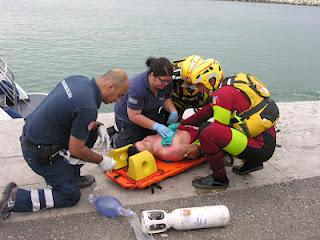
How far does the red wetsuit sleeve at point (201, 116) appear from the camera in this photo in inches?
159

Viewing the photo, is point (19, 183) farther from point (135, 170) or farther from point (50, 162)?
point (135, 170)

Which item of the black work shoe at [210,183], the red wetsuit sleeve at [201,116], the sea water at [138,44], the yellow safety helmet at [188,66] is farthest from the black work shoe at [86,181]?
the sea water at [138,44]

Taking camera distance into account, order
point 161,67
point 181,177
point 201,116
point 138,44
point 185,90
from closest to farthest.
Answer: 1. point 161,67
2. point 181,177
3. point 201,116
4. point 185,90
5. point 138,44

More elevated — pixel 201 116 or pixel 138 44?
pixel 201 116

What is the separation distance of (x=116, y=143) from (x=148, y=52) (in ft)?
Result: 44.8

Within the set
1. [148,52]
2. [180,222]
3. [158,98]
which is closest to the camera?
[180,222]

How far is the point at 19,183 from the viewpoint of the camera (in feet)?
11.1

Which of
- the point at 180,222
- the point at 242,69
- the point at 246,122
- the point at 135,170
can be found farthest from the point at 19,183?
the point at 242,69

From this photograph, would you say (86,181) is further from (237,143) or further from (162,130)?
(237,143)

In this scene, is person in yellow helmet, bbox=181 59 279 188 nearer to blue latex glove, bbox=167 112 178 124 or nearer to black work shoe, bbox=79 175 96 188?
blue latex glove, bbox=167 112 178 124

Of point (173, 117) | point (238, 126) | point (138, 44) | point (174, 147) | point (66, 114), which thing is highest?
point (66, 114)

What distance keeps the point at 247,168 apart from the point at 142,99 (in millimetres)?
1144

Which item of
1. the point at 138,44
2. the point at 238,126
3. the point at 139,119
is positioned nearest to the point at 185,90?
the point at 139,119

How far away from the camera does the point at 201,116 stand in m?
4.07
